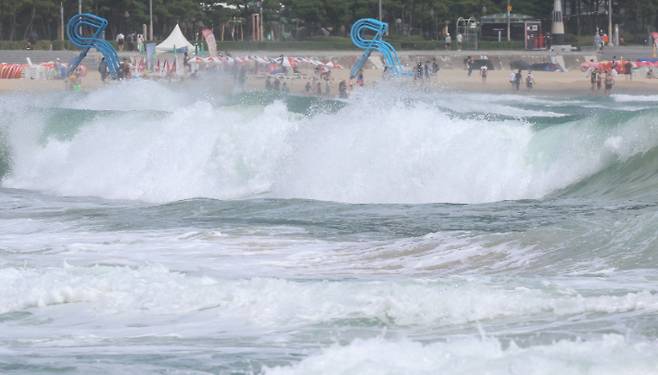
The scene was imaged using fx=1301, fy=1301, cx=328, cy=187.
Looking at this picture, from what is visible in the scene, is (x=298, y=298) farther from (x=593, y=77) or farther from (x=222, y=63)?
(x=593, y=77)

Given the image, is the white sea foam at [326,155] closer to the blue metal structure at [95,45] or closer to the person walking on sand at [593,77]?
the blue metal structure at [95,45]

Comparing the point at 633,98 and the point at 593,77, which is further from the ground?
the point at 593,77

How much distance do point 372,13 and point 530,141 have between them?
5487 cm

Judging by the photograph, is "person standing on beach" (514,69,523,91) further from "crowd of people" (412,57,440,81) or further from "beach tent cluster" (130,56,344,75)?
"beach tent cluster" (130,56,344,75)

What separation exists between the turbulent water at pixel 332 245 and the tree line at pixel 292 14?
156 feet

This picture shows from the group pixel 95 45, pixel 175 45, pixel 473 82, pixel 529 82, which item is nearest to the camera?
pixel 95 45

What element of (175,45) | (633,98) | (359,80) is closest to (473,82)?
(633,98)

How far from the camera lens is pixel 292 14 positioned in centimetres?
7719

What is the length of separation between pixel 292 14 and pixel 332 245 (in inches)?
2531

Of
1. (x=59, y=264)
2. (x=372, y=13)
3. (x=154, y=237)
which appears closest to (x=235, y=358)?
(x=59, y=264)

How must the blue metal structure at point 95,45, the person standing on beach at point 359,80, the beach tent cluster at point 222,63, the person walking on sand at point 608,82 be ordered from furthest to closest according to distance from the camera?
the person walking on sand at point 608,82 < the blue metal structure at point 95,45 < the beach tent cluster at point 222,63 < the person standing on beach at point 359,80

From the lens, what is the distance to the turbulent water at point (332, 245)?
345 inches

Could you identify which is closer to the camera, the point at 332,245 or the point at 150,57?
the point at 332,245

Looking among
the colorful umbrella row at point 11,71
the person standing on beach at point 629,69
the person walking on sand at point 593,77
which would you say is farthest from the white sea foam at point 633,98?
the colorful umbrella row at point 11,71
